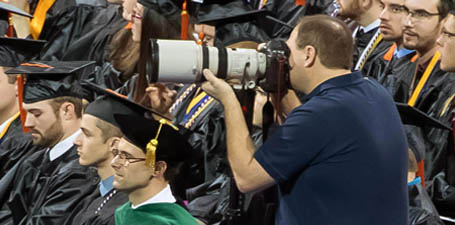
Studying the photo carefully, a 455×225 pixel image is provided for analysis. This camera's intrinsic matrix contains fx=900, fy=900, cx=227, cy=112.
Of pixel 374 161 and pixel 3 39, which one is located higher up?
pixel 374 161

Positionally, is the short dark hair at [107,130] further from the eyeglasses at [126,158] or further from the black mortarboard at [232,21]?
the black mortarboard at [232,21]

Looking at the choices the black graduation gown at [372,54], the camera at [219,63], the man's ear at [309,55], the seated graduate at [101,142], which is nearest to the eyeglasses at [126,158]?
the seated graduate at [101,142]

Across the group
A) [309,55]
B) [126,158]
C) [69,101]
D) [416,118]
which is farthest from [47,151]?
[309,55]

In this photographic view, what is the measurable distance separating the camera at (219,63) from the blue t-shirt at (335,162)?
195 mm

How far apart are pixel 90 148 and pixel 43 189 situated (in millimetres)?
740

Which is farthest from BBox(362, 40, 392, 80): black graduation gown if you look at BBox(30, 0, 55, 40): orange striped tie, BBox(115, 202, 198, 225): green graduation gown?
BBox(30, 0, 55, 40): orange striped tie

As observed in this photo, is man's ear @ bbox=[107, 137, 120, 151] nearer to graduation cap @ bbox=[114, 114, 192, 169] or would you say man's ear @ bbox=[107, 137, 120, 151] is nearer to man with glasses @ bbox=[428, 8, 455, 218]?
graduation cap @ bbox=[114, 114, 192, 169]

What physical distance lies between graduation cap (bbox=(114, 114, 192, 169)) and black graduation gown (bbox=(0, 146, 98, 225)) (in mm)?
899

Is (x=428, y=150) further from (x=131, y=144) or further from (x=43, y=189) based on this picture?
(x=43, y=189)

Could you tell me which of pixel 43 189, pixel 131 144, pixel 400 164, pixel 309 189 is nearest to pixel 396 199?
pixel 400 164

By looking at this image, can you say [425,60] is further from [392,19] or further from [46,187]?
[46,187]

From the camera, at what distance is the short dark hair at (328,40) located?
301cm

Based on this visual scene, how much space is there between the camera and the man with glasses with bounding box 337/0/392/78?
17.8ft

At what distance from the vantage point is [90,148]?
14.3ft
